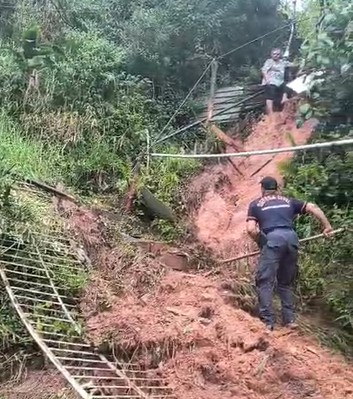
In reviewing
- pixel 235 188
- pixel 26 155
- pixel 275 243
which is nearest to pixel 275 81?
pixel 235 188

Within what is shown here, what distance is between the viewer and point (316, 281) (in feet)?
22.7

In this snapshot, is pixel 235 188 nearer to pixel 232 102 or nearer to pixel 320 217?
pixel 232 102

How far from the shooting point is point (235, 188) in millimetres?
9867

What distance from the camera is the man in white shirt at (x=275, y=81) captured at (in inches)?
443

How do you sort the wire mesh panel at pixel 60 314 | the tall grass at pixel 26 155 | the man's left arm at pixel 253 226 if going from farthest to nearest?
the tall grass at pixel 26 155 < the man's left arm at pixel 253 226 < the wire mesh panel at pixel 60 314

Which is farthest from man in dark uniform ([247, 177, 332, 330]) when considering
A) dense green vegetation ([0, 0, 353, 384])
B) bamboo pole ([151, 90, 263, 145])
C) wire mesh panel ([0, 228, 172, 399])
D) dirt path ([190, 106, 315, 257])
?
bamboo pole ([151, 90, 263, 145])

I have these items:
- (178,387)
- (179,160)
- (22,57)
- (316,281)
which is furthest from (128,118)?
(178,387)

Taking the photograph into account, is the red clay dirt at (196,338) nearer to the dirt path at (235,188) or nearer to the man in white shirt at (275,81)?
the dirt path at (235,188)

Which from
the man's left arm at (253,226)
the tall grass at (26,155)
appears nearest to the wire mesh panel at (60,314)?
the tall grass at (26,155)

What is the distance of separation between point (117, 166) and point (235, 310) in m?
3.95

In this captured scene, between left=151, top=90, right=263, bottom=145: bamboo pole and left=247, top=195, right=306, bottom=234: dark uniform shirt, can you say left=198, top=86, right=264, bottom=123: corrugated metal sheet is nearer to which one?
left=151, top=90, right=263, bottom=145: bamboo pole

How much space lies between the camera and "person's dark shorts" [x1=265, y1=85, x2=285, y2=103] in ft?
36.9

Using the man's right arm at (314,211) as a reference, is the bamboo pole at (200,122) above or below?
above

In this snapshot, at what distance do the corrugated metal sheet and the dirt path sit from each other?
1.95 feet
